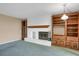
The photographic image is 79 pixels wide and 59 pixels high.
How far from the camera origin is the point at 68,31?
5.15 meters

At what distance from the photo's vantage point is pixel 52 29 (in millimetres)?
5527

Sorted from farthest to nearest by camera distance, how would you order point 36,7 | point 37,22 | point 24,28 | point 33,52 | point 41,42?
point 24,28 → point 37,22 → point 41,42 → point 36,7 → point 33,52

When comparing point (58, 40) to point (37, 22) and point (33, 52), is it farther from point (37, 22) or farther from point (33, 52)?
point (37, 22)

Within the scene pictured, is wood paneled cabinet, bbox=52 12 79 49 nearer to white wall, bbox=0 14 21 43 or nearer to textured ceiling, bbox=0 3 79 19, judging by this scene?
textured ceiling, bbox=0 3 79 19

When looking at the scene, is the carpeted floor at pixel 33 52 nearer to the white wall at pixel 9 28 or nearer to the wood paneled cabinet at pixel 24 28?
the white wall at pixel 9 28

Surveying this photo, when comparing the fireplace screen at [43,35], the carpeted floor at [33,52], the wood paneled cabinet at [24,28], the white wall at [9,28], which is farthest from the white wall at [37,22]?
the carpeted floor at [33,52]

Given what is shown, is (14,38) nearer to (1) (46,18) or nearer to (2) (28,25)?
(2) (28,25)

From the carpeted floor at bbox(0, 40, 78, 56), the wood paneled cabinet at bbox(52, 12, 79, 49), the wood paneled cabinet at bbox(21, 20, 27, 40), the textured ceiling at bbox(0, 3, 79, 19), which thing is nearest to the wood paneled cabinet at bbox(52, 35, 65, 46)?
the wood paneled cabinet at bbox(52, 12, 79, 49)

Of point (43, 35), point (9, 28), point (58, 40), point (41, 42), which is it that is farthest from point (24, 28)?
point (58, 40)

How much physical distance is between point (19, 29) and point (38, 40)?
86.3 inches

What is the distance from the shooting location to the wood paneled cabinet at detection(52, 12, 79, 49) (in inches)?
184

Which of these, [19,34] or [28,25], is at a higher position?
[28,25]

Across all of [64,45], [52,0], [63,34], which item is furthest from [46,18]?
[52,0]

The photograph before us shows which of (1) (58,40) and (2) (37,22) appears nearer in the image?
(1) (58,40)
